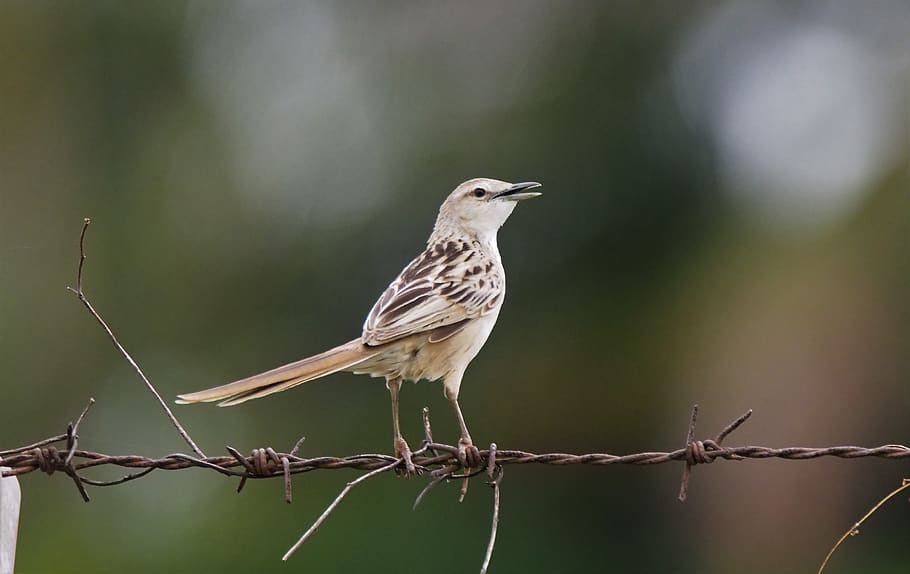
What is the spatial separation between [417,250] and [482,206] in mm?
9894

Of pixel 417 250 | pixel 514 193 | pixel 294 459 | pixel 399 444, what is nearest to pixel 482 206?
pixel 514 193

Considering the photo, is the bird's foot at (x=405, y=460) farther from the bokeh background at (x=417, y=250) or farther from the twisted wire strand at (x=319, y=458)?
the bokeh background at (x=417, y=250)

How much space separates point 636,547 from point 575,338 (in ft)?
10.6

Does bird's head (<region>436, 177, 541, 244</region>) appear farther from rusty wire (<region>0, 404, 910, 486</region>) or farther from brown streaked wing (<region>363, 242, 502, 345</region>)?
rusty wire (<region>0, 404, 910, 486</region>)

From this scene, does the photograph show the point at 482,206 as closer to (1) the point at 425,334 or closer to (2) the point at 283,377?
(1) the point at 425,334

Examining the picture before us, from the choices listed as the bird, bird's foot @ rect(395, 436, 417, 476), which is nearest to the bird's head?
the bird

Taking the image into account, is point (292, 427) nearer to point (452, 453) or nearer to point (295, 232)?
point (295, 232)

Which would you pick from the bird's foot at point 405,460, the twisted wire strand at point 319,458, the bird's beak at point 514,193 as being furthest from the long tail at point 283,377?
the bird's beak at point 514,193

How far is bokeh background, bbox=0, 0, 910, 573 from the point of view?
14.4 metres

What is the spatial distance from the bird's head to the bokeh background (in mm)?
6323

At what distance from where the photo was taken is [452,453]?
5.33m

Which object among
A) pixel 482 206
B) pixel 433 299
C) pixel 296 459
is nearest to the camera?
pixel 296 459

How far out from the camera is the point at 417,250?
59.1 feet

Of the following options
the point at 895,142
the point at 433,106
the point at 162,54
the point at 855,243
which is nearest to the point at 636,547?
the point at 855,243
